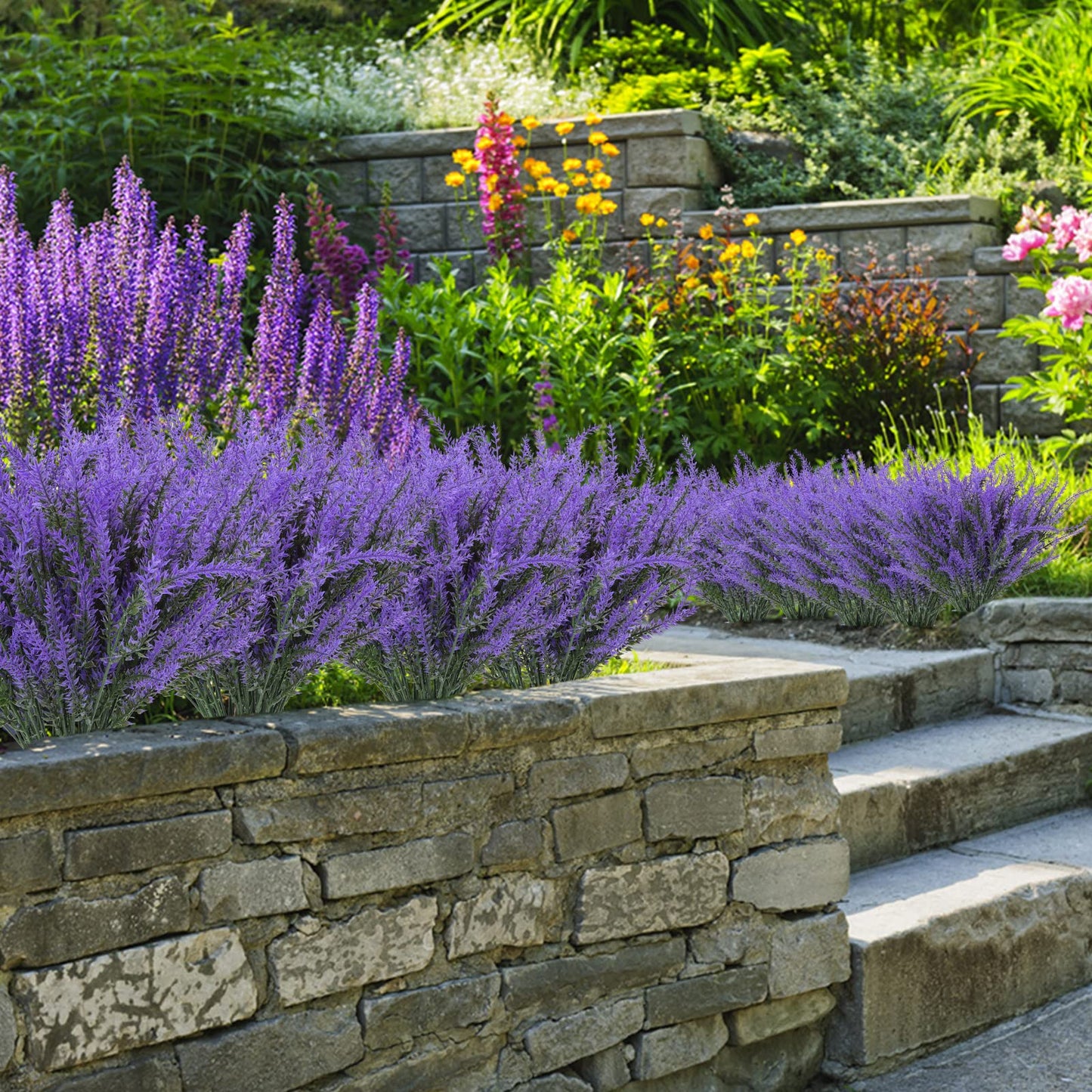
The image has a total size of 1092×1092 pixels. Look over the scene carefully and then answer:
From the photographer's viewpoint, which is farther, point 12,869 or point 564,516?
point 564,516

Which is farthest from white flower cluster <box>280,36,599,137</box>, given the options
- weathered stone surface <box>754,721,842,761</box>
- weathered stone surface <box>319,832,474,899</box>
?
weathered stone surface <box>319,832,474,899</box>

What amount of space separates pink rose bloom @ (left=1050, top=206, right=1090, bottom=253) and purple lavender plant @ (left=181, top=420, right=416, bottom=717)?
4.19 m

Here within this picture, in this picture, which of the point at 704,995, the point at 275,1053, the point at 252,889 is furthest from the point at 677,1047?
the point at 252,889

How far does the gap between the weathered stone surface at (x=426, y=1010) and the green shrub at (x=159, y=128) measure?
5.50 metres

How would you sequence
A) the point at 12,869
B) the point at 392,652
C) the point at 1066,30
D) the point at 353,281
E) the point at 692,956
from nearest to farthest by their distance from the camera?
the point at 12,869
the point at 392,652
the point at 692,956
the point at 353,281
the point at 1066,30

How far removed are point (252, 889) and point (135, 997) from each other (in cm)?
21

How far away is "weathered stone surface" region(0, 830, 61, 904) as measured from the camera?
190 cm

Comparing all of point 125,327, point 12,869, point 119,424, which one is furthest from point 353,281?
point 12,869

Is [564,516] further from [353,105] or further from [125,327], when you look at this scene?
[353,105]

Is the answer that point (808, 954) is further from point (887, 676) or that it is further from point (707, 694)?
point (887, 676)

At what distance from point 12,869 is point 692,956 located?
125cm

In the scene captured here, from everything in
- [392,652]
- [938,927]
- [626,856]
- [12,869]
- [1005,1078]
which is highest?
[392,652]

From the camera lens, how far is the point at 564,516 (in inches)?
111

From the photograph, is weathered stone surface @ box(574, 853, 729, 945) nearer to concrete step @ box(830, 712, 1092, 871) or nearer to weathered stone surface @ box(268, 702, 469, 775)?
weathered stone surface @ box(268, 702, 469, 775)
